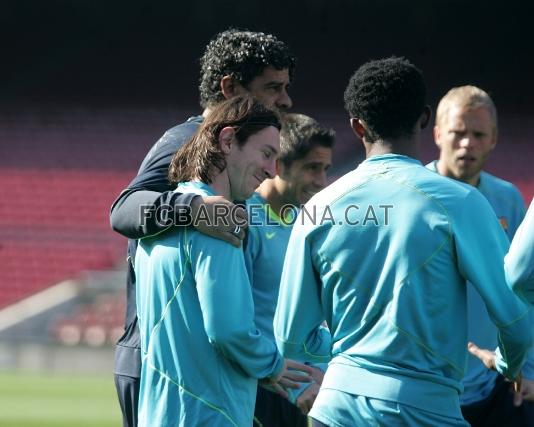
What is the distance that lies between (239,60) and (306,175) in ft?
3.06

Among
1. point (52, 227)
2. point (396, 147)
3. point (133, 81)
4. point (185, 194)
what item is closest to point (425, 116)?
point (396, 147)

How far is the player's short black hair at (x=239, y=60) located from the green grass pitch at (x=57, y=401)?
194 inches

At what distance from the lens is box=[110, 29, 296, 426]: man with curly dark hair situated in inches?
117

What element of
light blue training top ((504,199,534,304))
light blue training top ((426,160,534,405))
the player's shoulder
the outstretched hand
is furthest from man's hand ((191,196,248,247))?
the player's shoulder

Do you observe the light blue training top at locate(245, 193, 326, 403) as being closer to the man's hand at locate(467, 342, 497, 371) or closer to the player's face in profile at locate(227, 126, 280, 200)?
the man's hand at locate(467, 342, 497, 371)

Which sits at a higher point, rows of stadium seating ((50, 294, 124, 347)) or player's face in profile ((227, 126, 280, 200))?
player's face in profile ((227, 126, 280, 200))

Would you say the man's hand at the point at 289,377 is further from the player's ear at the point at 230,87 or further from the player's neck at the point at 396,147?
the player's ear at the point at 230,87

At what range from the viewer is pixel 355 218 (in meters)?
2.88

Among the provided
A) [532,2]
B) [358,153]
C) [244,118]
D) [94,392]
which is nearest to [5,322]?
[94,392]

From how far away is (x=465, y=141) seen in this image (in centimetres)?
436

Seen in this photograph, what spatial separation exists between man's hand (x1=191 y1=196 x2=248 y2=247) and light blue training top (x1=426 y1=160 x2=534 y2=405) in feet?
4.16

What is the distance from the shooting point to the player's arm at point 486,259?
9.00ft

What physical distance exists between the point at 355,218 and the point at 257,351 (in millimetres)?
462

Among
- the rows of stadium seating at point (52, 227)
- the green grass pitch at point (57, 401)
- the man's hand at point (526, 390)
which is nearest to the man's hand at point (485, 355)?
the man's hand at point (526, 390)
